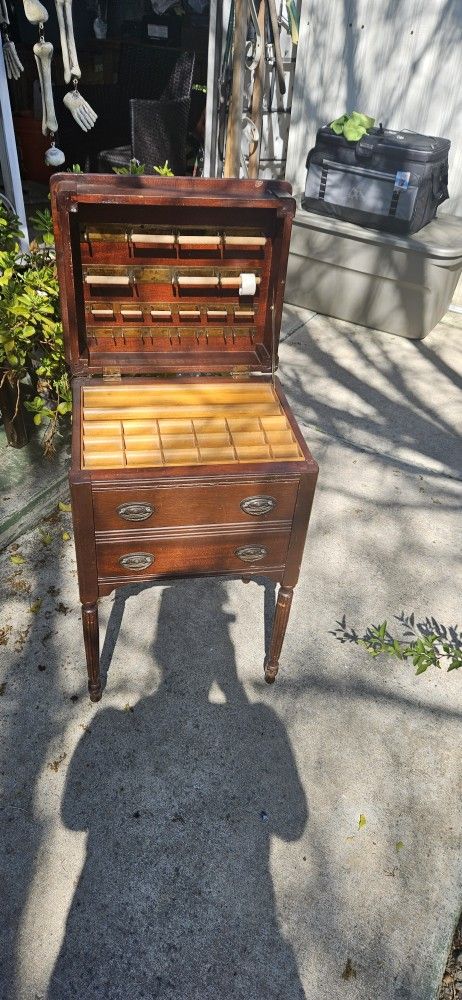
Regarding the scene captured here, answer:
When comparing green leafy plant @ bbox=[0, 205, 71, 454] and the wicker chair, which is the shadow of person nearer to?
green leafy plant @ bbox=[0, 205, 71, 454]

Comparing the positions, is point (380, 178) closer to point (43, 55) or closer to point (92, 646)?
point (43, 55)

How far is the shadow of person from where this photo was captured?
1.84 meters

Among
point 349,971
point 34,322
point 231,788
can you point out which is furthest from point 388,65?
point 349,971

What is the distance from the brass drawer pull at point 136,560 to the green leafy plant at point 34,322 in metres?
1.45

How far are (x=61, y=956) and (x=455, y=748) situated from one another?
5.01 feet

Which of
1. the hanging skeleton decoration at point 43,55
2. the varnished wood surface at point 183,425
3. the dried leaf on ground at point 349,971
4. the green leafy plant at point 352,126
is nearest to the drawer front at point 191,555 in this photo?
the varnished wood surface at point 183,425

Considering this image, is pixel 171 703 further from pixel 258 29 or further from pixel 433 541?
pixel 258 29

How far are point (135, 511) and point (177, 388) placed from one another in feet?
2.05

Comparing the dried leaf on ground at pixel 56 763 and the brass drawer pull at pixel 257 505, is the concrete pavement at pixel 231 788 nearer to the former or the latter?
the dried leaf on ground at pixel 56 763

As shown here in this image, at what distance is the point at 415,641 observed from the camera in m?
2.89

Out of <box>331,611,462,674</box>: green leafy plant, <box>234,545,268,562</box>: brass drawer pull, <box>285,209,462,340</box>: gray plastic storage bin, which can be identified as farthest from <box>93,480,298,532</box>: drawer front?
<box>285,209,462,340</box>: gray plastic storage bin

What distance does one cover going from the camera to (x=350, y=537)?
3455mm

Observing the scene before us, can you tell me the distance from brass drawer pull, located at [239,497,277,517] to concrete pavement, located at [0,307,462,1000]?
93cm

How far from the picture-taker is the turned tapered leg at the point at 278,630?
2348 mm
